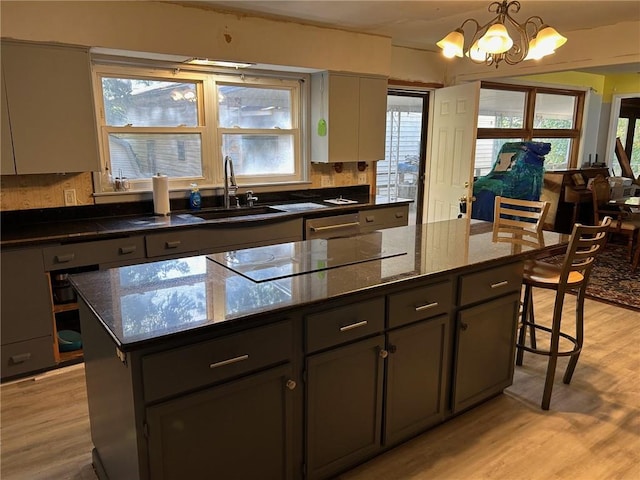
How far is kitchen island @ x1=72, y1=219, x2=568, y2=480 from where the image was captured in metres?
1.58

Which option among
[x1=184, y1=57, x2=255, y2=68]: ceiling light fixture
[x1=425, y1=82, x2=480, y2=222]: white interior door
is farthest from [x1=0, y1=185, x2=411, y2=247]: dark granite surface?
[x1=425, y1=82, x2=480, y2=222]: white interior door

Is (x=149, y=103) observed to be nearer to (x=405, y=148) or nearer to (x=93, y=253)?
(x=93, y=253)

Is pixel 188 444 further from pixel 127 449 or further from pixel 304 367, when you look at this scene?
pixel 304 367

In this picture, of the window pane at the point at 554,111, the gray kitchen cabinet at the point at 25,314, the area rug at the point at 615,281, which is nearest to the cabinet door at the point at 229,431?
the gray kitchen cabinet at the point at 25,314

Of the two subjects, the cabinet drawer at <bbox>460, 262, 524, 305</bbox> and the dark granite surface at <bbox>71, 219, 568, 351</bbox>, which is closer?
the dark granite surface at <bbox>71, 219, 568, 351</bbox>

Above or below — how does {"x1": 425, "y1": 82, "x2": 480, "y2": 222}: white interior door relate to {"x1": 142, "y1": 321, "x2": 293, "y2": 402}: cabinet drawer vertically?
above

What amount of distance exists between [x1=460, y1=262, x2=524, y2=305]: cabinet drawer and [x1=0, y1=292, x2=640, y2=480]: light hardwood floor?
695 millimetres

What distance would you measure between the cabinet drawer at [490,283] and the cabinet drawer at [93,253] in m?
2.09

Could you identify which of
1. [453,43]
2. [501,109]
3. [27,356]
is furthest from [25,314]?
[501,109]

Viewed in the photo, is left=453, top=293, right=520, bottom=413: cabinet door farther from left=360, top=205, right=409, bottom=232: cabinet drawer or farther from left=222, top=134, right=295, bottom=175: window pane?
left=222, top=134, right=295, bottom=175: window pane

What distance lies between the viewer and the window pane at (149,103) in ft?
11.9

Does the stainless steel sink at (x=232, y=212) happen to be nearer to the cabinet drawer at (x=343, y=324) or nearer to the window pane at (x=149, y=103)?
the window pane at (x=149, y=103)

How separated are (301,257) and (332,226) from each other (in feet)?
5.67

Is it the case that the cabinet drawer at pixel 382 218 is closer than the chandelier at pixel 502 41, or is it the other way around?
the chandelier at pixel 502 41
